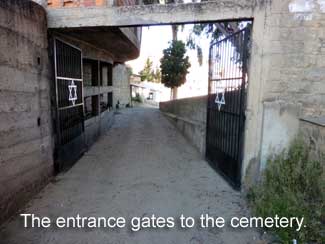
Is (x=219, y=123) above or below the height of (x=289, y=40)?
below

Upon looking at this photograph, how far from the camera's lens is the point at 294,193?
3.05 m

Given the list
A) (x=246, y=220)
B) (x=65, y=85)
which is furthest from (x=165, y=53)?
(x=246, y=220)

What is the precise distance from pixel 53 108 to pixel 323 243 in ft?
14.5

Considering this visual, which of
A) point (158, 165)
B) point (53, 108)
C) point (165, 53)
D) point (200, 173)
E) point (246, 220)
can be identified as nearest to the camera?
point (246, 220)

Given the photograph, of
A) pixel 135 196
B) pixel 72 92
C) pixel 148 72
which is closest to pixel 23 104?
pixel 72 92

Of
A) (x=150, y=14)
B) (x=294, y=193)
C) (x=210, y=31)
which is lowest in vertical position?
(x=294, y=193)

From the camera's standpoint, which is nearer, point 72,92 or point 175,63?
point 72,92

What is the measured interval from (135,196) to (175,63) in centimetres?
1325

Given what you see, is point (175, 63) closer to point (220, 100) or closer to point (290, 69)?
point (220, 100)

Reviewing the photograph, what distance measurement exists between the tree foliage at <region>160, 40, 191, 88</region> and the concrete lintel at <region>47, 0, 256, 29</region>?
485 inches

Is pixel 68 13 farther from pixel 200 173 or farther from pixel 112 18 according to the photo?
pixel 200 173

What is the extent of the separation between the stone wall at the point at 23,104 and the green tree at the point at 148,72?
92.5 ft

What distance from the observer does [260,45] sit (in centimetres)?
360

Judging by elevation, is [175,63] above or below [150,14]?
above
